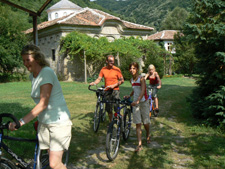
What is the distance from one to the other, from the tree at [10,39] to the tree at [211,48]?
66.1 feet

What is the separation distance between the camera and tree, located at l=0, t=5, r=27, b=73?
23.8 metres

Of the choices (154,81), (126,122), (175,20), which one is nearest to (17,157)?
(126,122)

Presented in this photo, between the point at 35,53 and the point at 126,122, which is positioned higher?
the point at 35,53

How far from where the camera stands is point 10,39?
24953 mm

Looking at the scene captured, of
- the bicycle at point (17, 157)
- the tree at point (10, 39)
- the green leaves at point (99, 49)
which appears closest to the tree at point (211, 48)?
the bicycle at point (17, 157)

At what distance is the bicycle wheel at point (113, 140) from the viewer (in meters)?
4.65

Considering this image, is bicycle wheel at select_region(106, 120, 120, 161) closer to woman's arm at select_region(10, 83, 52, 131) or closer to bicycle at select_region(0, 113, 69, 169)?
bicycle at select_region(0, 113, 69, 169)

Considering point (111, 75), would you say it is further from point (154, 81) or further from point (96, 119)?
point (154, 81)

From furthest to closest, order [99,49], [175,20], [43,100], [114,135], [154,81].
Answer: [175,20] < [99,49] < [154,81] < [114,135] < [43,100]

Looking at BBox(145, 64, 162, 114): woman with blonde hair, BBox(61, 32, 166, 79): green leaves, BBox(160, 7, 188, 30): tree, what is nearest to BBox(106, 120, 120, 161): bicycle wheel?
BBox(145, 64, 162, 114): woman with blonde hair

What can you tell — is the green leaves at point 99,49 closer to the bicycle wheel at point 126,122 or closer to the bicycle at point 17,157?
the bicycle wheel at point 126,122

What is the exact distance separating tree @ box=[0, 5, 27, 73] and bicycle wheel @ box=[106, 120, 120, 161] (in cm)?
2103

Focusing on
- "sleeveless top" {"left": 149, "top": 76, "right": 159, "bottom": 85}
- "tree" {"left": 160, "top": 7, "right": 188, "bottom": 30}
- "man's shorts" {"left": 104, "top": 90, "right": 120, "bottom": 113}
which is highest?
"tree" {"left": 160, "top": 7, "right": 188, "bottom": 30}

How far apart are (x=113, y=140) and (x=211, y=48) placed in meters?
4.22
